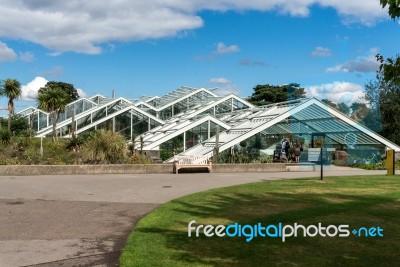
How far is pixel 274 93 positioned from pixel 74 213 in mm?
56953

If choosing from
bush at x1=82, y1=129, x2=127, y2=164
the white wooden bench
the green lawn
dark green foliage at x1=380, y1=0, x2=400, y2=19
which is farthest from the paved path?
dark green foliage at x1=380, y1=0, x2=400, y2=19

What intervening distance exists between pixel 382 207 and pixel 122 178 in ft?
32.9

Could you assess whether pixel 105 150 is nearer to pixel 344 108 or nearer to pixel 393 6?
pixel 344 108

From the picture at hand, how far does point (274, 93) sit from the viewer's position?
6444 centimetres

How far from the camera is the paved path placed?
6.25 meters

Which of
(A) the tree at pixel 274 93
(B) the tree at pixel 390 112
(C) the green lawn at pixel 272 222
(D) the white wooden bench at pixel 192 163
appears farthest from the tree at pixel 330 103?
(A) the tree at pixel 274 93

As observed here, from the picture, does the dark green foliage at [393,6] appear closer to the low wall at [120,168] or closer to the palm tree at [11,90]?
the low wall at [120,168]

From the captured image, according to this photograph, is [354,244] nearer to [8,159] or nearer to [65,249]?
[65,249]

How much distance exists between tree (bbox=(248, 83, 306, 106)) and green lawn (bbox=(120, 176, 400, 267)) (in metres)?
51.7

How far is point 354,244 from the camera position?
650cm

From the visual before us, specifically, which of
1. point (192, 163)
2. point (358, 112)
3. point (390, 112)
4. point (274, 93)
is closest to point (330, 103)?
point (358, 112)

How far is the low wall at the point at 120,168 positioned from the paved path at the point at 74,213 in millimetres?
1027

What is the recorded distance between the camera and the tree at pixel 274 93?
64250 millimetres

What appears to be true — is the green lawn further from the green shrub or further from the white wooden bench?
the green shrub
